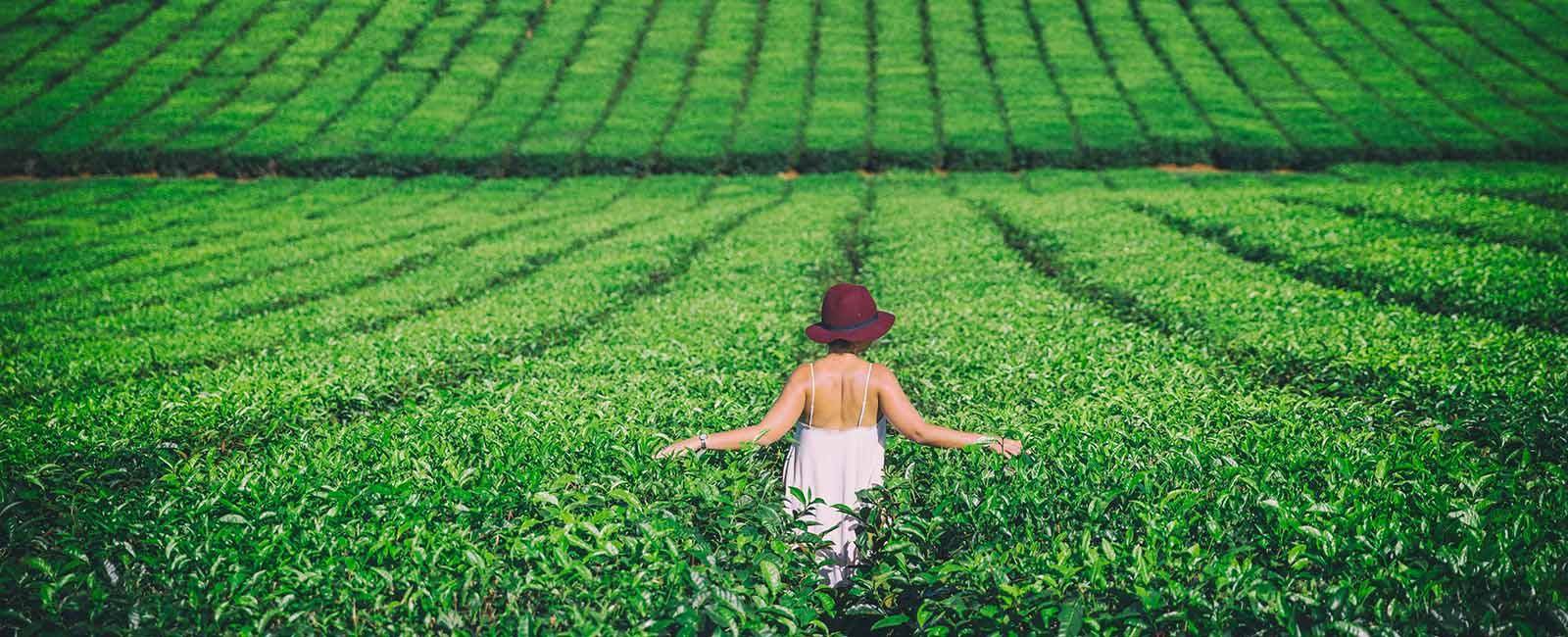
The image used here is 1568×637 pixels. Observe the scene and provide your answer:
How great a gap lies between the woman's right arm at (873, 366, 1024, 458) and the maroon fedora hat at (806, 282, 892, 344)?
298 mm

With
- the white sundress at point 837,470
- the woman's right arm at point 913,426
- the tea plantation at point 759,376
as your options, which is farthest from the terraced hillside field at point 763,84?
the woman's right arm at point 913,426

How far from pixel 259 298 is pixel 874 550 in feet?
56.3

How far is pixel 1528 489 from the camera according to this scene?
5660 millimetres

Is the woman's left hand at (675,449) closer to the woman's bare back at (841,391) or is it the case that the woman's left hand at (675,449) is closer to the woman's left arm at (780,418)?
the woman's left arm at (780,418)

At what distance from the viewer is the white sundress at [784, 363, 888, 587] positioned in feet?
20.0

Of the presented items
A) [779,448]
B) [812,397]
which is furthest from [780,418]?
[779,448]

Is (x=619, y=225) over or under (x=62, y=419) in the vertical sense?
under

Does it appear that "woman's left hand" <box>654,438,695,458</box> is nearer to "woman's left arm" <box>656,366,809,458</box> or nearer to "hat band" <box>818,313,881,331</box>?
"woman's left arm" <box>656,366,809,458</box>

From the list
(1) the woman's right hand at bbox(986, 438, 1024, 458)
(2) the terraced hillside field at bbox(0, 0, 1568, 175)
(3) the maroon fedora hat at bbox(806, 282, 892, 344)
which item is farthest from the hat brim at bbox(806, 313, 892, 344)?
(2) the terraced hillside field at bbox(0, 0, 1568, 175)

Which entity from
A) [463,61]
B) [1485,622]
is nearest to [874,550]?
[1485,622]

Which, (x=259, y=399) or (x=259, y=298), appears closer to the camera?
(x=259, y=399)

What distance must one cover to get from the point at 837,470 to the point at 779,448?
3.41 feet

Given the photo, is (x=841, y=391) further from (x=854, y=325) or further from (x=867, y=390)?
(x=854, y=325)

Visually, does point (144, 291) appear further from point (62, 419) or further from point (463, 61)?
point (463, 61)
